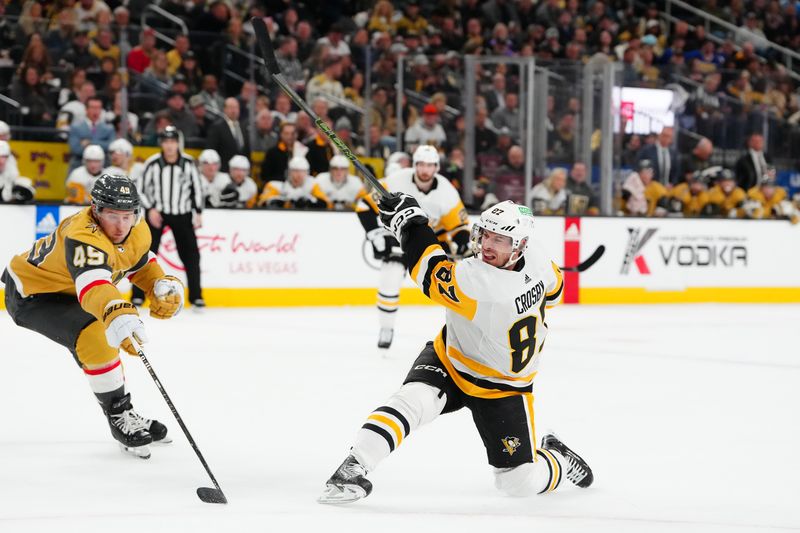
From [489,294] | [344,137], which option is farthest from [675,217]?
[489,294]

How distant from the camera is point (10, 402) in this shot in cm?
492

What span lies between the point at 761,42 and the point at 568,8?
3.33 metres

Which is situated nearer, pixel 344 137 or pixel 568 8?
pixel 344 137

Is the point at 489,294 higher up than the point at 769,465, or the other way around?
the point at 489,294

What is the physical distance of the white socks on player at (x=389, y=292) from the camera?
272 inches

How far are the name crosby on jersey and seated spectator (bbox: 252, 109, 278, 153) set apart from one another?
7.30 m

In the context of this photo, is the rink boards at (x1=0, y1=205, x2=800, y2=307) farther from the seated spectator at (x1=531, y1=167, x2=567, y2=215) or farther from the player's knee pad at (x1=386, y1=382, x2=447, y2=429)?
the player's knee pad at (x1=386, y1=382, x2=447, y2=429)


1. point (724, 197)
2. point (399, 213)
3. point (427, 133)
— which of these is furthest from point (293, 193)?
point (399, 213)

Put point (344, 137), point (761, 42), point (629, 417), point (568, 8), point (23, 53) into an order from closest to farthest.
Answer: point (629, 417)
point (23, 53)
point (344, 137)
point (568, 8)
point (761, 42)

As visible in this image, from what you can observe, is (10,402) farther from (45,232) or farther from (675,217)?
(675,217)

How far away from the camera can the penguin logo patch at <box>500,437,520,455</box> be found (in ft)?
11.1

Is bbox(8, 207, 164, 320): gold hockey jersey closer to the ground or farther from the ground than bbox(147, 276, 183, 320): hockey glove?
farther from the ground

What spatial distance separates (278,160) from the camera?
10.4 metres

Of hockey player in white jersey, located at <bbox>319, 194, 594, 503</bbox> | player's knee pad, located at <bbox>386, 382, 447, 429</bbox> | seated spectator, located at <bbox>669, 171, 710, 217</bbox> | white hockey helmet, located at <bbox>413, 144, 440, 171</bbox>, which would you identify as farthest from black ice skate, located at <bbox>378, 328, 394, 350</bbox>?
seated spectator, located at <bbox>669, 171, 710, 217</bbox>
